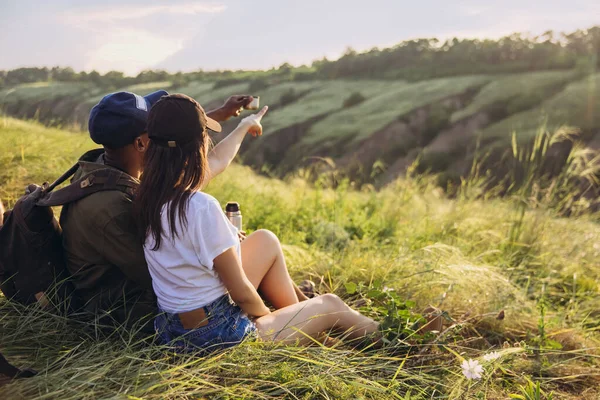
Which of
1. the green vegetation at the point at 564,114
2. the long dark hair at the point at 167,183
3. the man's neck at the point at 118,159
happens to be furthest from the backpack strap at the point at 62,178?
the green vegetation at the point at 564,114

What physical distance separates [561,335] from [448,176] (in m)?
14.6

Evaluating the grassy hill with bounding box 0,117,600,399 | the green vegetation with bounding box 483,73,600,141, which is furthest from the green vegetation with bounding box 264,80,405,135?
the grassy hill with bounding box 0,117,600,399

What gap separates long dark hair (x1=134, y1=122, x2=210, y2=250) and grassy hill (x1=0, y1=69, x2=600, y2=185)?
15042mm

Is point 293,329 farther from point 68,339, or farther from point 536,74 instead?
point 536,74

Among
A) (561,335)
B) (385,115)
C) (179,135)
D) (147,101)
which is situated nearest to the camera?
(179,135)

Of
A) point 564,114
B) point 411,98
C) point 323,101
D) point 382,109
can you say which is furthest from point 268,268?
point 323,101

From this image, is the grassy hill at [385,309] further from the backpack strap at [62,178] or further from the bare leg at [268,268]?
the backpack strap at [62,178]

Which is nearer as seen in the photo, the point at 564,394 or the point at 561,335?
the point at 564,394

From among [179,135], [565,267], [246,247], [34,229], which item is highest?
[179,135]

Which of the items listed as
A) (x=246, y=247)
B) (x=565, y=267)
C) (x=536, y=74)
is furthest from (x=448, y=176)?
(x=246, y=247)

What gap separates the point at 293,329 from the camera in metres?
2.73

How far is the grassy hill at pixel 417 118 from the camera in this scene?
19359 millimetres

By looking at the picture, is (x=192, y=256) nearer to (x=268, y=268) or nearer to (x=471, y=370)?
(x=268, y=268)

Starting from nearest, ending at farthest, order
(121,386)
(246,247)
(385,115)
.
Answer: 1. (121,386)
2. (246,247)
3. (385,115)
